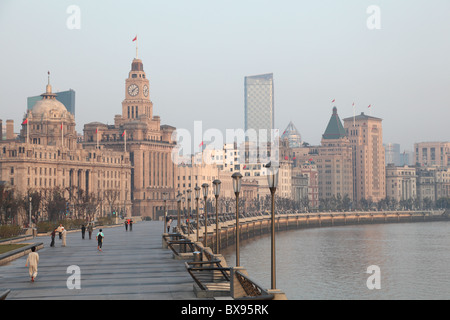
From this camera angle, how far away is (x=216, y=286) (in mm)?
32656

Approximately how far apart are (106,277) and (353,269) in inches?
2358

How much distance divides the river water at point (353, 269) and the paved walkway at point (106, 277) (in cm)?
846

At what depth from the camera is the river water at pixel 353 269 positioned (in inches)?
2827

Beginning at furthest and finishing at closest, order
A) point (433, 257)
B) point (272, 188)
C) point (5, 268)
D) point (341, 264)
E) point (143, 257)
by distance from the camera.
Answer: point (433, 257) < point (341, 264) < point (143, 257) < point (5, 268) < point (272, 188)

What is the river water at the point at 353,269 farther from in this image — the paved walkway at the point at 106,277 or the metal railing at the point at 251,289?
the metal railing at the point at 251,289

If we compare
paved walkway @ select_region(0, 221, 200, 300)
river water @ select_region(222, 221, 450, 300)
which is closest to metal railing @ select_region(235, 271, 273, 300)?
paved walkway @ select_region(0, 221, 200, 300)

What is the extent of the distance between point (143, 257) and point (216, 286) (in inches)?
841

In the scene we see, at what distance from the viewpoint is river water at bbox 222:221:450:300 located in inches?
2827

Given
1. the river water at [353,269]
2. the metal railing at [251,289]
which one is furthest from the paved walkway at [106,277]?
the river water at [353,269]

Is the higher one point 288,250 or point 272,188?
point 272,188
